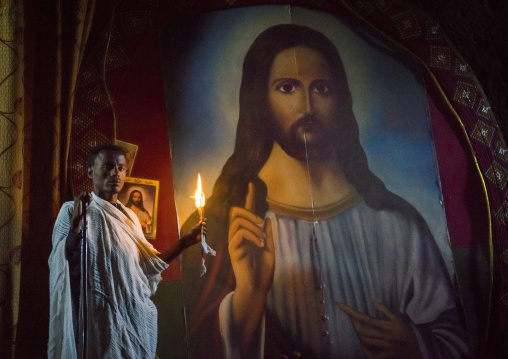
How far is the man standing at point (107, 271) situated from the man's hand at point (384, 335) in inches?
40.9

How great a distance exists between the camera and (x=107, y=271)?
3.36 meters

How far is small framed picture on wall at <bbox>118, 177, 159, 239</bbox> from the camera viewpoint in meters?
3.75

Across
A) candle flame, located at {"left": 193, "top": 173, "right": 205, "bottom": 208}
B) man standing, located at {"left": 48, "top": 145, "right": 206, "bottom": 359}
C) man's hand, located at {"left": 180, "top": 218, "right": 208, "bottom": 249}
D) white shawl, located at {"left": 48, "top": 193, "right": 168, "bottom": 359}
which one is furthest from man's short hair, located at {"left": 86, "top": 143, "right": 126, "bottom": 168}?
man's hand, located at {"left": 180, "top": 218, "right": 208, "bottom": 249}

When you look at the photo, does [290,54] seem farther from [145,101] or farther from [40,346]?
[40,346]

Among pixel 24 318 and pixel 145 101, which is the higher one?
pixel 145 101

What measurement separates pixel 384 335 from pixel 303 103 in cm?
139

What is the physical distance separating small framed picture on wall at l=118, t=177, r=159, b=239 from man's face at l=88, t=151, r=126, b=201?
0.21 m

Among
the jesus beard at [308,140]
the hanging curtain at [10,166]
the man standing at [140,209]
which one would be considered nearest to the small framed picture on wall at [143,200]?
the man standing at [140,209]

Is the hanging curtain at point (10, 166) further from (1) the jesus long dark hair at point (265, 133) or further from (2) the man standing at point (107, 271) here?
(1) the jesus long dark hair at point (265, 133)

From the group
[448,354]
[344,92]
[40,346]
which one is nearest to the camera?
[40,346]

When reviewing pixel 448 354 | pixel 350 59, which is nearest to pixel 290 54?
pixel 350 59

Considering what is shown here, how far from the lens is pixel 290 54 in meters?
4.23

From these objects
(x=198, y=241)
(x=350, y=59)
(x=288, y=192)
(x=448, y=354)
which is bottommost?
(x=448, y=354)

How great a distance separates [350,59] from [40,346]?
7.80 feet
